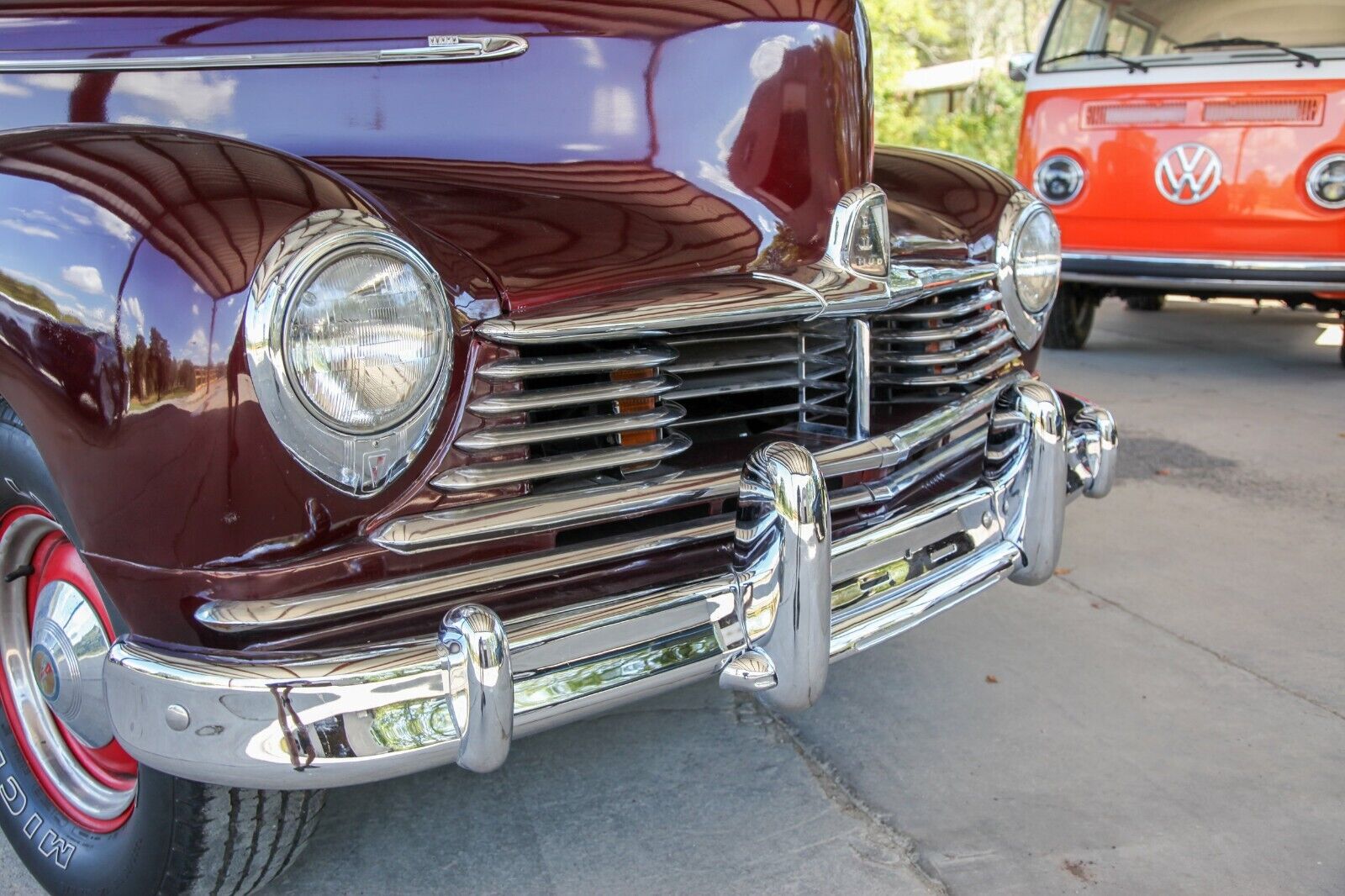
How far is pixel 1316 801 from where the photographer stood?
2326 millimetres

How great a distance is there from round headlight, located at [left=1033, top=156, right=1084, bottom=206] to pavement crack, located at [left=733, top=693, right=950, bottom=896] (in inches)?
159

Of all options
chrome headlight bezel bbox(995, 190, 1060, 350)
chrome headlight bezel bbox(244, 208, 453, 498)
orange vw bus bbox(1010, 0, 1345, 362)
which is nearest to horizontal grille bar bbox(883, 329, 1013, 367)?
chrome headlight bezel bbox(995, 190, 1060, 350)

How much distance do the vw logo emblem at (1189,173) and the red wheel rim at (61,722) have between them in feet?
16.8

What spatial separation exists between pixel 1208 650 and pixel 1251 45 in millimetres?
3616

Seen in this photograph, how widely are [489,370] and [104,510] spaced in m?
0.52

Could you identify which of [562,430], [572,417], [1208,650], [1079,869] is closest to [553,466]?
[562,430]

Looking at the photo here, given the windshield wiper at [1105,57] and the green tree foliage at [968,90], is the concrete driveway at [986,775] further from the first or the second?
the green tree foliage at [968,90]

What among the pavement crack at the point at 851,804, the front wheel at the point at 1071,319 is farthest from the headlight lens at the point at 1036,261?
the front wheel at the point at 1071,319

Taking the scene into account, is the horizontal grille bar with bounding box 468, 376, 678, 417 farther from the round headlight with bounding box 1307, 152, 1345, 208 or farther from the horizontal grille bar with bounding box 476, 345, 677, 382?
the round headlight with bounding box 1307, 152, 1345, 208

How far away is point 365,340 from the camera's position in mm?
1595

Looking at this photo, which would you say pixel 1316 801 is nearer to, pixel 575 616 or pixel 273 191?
pixel 575 616

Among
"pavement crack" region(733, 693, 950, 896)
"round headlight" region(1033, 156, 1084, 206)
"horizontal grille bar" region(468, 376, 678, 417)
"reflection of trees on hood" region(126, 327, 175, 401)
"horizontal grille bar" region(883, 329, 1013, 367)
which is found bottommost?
"pavement crack" region(733, 693, 950, 896)

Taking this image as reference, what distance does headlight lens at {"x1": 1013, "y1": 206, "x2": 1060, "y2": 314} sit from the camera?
2.75m

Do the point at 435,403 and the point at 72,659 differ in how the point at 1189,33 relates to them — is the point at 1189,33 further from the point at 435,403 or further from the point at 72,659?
the point at 72,659
